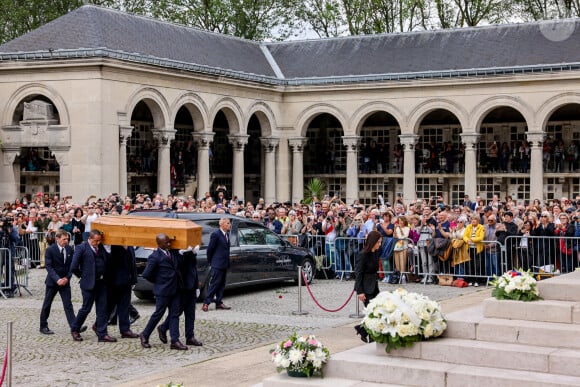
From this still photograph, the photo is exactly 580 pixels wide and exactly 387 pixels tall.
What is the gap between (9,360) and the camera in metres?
10.1

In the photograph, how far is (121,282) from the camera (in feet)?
47.3

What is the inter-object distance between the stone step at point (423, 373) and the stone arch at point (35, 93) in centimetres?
2304

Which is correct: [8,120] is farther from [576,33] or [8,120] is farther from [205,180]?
[576,33]

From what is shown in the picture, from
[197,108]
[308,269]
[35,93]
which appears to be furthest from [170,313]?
[197,108]

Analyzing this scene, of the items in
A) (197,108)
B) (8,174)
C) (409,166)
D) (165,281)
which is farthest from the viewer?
(409,166)

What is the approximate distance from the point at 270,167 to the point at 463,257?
20739 millimetres

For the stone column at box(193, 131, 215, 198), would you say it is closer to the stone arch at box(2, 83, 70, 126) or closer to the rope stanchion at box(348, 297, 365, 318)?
the stone arch at box(2, 83, 70, 126)

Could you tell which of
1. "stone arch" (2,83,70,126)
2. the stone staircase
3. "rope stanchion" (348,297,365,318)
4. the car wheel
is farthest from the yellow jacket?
"stone arch" (2,83,70,126)

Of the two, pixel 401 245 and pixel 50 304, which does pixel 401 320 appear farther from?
pixel 401 245

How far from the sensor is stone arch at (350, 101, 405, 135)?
3912 centimetres

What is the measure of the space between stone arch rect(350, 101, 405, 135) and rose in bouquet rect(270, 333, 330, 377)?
95.4 ft

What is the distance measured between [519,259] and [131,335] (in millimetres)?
9323

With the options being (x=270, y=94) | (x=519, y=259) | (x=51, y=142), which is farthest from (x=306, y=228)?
(x=270, y=94)

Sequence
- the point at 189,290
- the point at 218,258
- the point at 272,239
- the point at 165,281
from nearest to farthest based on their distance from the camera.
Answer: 1. the point at 165,281
2. the point at 189,290
3. the point at 218,258
4. the point at 272,239
